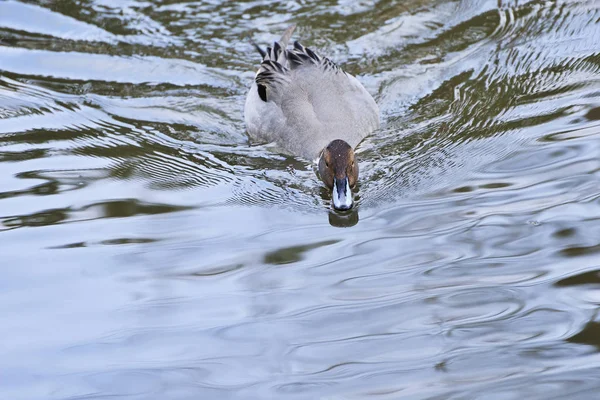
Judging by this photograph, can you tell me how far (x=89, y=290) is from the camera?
16.3 feet

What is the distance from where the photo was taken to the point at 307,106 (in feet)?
24.2

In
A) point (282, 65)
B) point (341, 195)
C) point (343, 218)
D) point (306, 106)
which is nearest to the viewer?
point (343, 218)

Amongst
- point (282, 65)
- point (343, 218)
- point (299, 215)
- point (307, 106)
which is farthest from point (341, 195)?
point (282, 65)

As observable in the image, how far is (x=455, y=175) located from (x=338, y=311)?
1962 mm

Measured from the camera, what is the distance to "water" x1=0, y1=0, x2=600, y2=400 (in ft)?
13.9

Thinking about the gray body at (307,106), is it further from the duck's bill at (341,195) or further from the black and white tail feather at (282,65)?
the duck's bill at (341,195)

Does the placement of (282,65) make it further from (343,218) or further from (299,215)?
(343,218)

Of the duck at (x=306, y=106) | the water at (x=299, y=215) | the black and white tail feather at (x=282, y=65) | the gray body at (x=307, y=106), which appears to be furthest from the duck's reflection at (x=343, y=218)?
the black and white tail feather at (x=282, y=65)

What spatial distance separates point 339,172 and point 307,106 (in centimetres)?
142

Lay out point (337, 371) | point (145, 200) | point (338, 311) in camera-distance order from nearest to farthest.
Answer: point (337, 371) → point (338, 311) → point (145, 200)

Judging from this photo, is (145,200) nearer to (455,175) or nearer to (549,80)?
(455,175)

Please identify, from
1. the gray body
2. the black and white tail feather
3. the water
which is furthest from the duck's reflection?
the black and white tail feather

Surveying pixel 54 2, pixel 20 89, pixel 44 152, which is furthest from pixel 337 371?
pixel 54 2

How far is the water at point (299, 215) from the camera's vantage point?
423 centimetres
